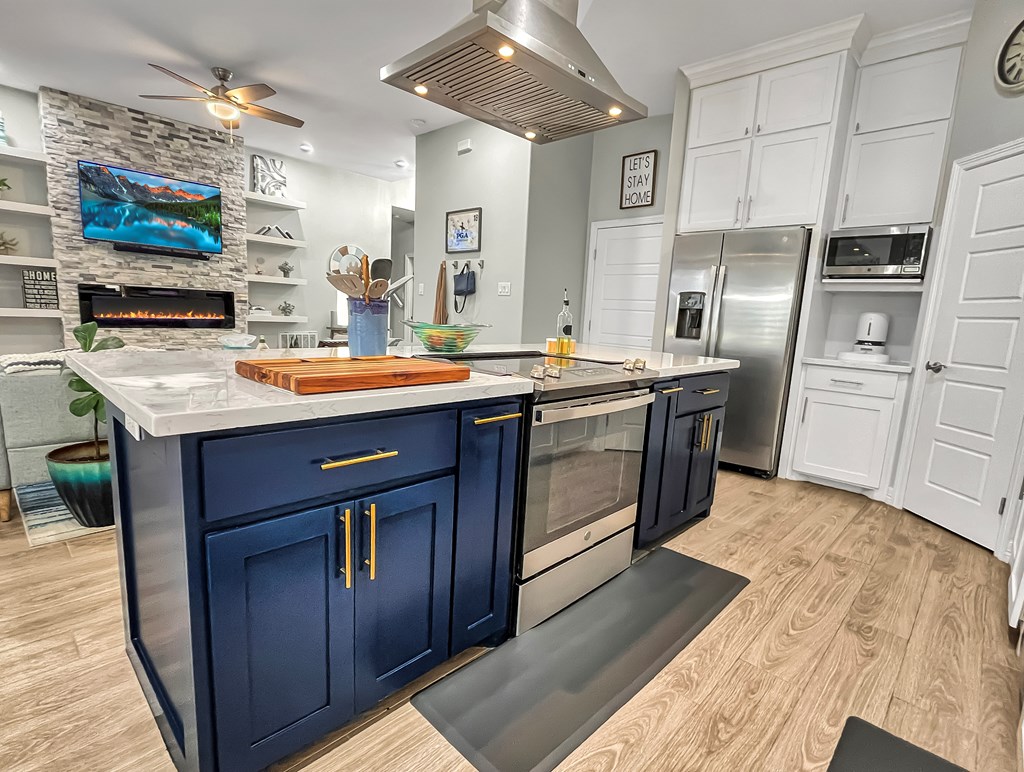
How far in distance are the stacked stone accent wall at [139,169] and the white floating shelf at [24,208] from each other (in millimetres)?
81

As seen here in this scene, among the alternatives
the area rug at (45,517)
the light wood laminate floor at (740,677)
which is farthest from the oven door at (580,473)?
the area rug at (45,517)

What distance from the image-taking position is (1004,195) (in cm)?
261

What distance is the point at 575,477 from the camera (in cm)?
177

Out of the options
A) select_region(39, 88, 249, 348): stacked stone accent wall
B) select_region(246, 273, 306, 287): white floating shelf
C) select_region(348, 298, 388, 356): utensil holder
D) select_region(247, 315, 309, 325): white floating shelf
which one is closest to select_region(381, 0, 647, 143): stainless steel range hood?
select_region(348, 298, 388, 356): utensil holder

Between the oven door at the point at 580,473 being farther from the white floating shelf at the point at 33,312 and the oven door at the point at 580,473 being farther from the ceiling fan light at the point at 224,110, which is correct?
the white floating shelf at the point at 33,312

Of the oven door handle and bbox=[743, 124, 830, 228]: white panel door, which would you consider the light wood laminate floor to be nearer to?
the oven door handle

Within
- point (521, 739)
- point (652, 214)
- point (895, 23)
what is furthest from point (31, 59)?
point (895, 23)

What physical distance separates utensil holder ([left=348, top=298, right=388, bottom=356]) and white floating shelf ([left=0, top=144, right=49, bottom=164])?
218 inches

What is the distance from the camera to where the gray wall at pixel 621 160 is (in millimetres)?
4574

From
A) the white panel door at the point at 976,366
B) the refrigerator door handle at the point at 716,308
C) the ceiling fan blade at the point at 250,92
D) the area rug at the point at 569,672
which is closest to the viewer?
the area rug at the point at 569,672

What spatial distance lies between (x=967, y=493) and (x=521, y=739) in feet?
9.37

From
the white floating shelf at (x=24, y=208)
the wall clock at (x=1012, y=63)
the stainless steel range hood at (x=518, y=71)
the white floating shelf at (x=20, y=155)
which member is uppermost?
the wall clock at (x=1012, y=63)

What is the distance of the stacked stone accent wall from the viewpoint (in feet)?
16.1

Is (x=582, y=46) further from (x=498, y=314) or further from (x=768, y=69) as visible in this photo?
(x=498, y=314)
